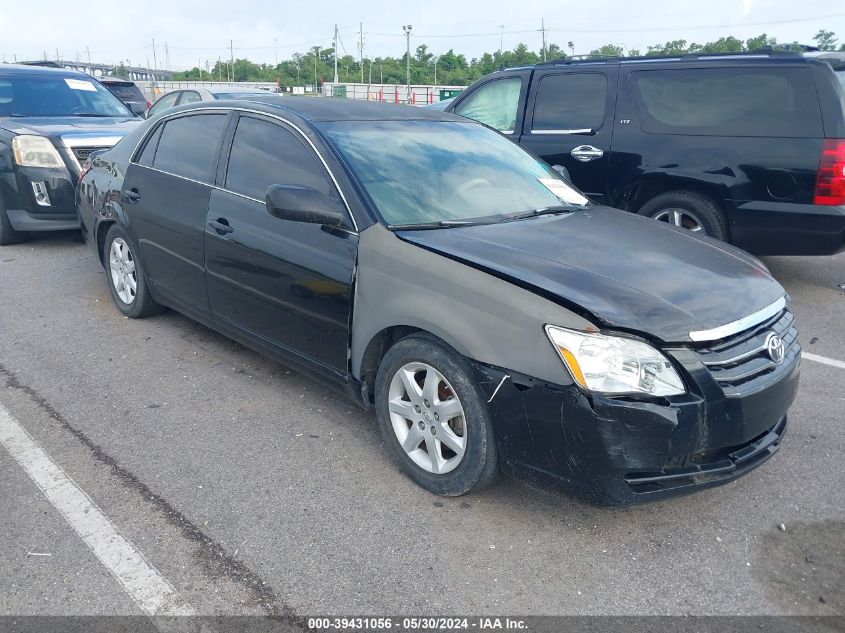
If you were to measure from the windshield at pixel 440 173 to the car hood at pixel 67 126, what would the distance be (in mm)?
4760

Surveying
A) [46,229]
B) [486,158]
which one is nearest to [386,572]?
[486,158]

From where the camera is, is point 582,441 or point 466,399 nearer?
point 582,441

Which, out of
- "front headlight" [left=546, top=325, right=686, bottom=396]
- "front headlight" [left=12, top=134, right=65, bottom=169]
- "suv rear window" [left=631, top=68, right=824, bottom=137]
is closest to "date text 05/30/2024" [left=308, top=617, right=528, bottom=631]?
"front headlight" [left=546, top=325, right=686, bottom=396]

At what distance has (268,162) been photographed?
4.00 meters

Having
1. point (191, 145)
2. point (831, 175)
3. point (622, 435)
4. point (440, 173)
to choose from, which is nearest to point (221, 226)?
point (191, 145)

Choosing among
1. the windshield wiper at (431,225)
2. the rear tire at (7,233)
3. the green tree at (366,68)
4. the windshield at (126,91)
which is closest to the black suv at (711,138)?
the windshield wiper at (431,225)

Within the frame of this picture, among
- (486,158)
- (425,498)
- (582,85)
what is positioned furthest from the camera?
(582,85)

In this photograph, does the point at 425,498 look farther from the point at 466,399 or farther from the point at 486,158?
the point at 486,158

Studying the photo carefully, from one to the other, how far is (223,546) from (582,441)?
56.3 inches

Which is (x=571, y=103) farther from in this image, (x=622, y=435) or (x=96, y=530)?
(x=96, y=530)

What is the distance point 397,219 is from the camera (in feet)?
11.3

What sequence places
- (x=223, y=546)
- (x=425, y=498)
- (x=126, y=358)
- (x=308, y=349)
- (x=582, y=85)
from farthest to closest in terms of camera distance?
(x=582, y=85)
(x=126, y=358)
(x=308, y=349)
(x=425, y=498)
(x=223, y=546)

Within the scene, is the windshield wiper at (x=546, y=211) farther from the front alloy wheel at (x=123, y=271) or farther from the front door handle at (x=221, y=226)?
the front alloy wheel at (x=123, y=271)

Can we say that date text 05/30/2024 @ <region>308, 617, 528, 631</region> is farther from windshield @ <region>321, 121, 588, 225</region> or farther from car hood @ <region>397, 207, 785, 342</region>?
windshield @ <region>321, 121, 588, 225</region>
